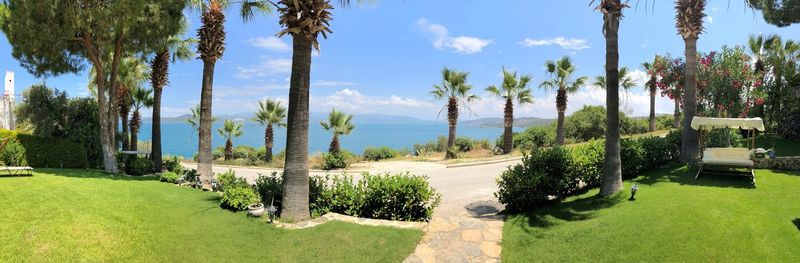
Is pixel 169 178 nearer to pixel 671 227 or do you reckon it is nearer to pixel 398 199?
pixel 398 199

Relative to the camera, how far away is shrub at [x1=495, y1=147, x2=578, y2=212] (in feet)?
33.3

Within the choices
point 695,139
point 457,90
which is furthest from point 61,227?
point 457,90

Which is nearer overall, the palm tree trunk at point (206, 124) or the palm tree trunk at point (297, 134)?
the palm tree trunk at point (297, 134)

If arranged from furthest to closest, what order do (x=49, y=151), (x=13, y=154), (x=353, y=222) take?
(x=49, y=151), (x=13, y=154), (x=353, y=222)

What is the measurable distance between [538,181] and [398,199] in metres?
3.63

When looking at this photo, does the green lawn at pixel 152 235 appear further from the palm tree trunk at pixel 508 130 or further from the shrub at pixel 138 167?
the palm tree trunk at pixel 508 130

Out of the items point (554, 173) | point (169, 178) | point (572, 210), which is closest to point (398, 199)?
point (572, 210)

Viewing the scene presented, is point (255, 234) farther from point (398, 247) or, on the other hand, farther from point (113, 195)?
point (113, 195)

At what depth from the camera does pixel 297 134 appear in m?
8.98

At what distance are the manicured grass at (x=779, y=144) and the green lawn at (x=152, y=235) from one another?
14639 mm

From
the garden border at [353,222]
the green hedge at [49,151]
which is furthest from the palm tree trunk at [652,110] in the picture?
the green hedge at [49,151]

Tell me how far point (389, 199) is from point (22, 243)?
640 centimetres

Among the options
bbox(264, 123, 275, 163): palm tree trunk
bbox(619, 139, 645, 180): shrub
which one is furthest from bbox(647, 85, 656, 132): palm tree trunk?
bbox(264, 123, 275, 163): palm tree trunk

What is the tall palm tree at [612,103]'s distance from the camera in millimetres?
10336
